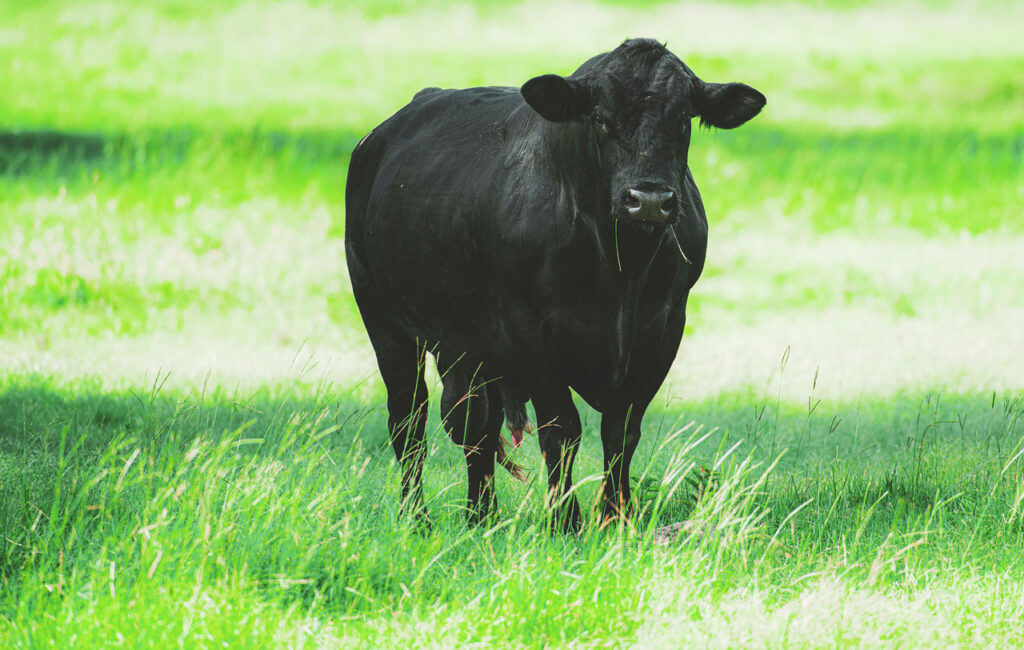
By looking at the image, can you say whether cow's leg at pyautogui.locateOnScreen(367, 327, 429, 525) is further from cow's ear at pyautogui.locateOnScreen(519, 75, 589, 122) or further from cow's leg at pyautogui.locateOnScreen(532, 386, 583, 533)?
cow's ear at pyautogui.locateOnScreen(519, 75, 589, 122)

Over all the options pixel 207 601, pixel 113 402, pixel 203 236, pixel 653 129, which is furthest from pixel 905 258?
pixel 207 601

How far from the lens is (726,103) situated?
5.43 m

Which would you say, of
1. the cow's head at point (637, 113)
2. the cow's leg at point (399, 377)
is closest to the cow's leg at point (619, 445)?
the cow's head at point (637, 113)

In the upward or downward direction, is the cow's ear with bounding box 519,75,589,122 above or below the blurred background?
above

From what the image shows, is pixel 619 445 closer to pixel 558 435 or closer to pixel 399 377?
pixel 558 435

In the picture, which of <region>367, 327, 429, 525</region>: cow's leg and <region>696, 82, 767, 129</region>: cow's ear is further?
<region>367, 327, 429, 525</region>: cow's leg

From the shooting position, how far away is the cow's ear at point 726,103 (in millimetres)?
5324

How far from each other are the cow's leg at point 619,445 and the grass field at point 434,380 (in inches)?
11.1

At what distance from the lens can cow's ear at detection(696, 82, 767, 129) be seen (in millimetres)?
5324

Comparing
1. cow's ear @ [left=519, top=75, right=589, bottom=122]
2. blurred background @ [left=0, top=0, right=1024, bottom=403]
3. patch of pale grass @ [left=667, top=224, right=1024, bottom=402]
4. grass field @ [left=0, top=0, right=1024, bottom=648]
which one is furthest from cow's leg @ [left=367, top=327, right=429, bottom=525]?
patch of pale grass @ [left=667, top=224, right=1024, bottom=402]

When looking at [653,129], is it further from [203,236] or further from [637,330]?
[203,236]

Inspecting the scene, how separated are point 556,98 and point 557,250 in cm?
62

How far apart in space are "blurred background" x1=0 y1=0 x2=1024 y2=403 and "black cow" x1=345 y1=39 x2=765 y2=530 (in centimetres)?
120

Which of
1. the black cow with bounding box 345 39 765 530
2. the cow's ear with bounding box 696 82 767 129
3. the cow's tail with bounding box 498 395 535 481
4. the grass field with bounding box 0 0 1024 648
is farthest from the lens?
the cow's tail with bounding box 498 395 535 481
